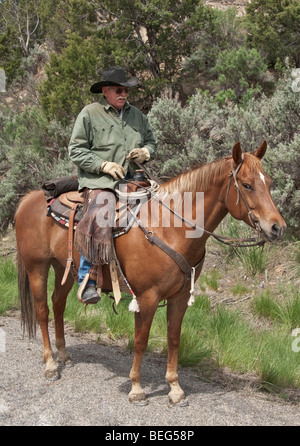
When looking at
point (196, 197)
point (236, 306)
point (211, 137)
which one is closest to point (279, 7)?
point (211, 137)

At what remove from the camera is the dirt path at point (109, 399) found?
3814 millimetres

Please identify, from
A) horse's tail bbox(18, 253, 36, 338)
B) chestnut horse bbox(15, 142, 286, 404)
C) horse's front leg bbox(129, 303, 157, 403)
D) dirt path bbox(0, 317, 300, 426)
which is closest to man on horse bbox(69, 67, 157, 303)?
chestnut horse bbox(15, 142, 286, 404)

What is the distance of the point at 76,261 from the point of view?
464 cm

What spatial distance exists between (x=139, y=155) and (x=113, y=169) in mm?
341

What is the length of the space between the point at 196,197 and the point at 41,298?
2264 mm

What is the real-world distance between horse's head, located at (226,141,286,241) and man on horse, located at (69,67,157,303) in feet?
3.62

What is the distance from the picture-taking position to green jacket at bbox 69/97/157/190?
4.43 m

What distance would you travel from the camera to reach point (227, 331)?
553 cm

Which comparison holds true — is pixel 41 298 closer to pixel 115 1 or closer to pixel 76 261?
pixel 76 261

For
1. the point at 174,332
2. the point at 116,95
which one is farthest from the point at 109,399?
the point at 116,95

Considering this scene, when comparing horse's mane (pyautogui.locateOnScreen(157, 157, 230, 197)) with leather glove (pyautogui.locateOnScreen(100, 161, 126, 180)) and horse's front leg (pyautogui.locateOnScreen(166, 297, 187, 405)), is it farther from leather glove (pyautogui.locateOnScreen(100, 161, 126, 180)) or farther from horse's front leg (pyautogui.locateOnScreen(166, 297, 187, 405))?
horse's front leg (pyautogui.locateOnScreen(166, 297, 187, 405))

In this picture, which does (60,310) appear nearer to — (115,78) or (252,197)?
(115,78)

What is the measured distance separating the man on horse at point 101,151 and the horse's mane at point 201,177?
0.50 m


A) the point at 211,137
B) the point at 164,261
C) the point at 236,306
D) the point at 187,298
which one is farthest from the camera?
the point at 211,137
